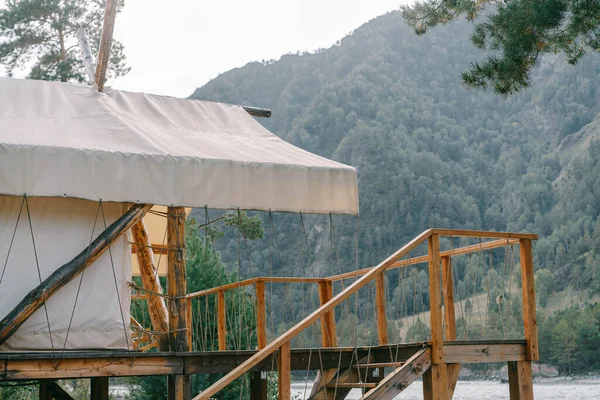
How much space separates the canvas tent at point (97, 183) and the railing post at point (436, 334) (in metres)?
1.29

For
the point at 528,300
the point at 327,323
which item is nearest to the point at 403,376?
the point at 528,300

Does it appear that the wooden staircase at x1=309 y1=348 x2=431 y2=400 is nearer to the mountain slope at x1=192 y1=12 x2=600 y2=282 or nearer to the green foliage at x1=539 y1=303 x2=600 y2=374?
the green foliage at x1=539 y1=303 x2=600 y2=374

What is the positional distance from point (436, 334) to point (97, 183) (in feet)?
9.18

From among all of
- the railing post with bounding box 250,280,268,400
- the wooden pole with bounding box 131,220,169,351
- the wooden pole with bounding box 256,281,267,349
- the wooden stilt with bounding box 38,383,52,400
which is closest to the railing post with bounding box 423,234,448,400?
the railing post with bounding box 250,280,268,400

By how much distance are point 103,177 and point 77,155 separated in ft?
0.84

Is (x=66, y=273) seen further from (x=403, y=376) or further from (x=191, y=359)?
(x=403, y=376)

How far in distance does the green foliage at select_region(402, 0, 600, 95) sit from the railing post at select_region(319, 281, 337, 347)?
98.2 inches

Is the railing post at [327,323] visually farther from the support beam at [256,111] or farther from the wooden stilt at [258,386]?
the support beam at [256,111]

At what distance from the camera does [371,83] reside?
267 feet

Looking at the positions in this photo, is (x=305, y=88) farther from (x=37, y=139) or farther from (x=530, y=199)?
(x=37, y=139)

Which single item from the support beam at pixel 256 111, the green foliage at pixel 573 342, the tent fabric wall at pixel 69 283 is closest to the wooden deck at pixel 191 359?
the tent fabric wall at pixel 69 283

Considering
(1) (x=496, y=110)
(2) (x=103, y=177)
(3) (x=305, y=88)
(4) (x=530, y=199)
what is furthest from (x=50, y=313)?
(3) (x=305, y=88)

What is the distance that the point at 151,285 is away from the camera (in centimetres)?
767

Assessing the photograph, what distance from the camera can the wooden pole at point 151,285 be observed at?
7.39 meters
